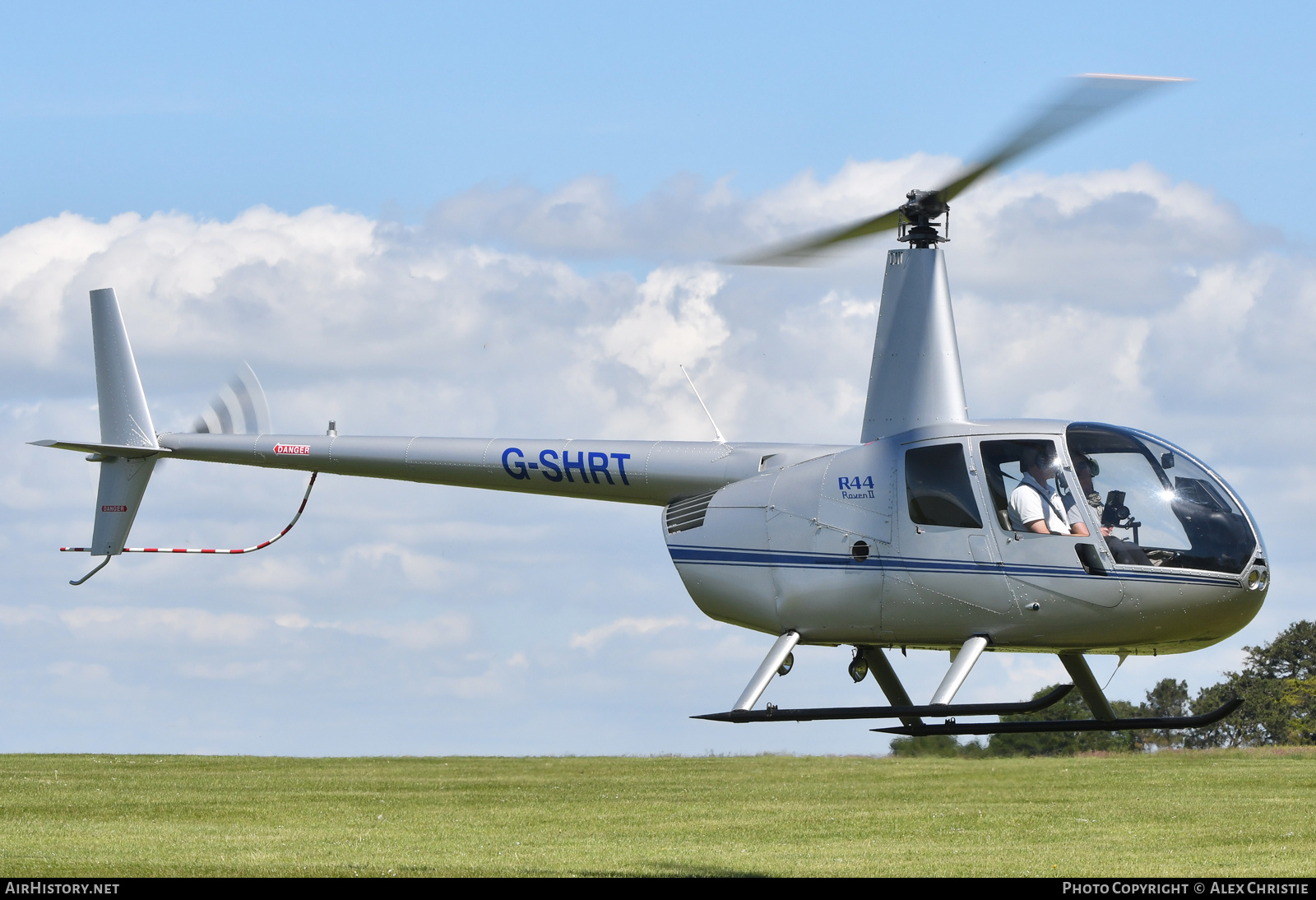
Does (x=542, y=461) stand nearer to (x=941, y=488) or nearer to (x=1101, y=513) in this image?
(x=941, y=488)

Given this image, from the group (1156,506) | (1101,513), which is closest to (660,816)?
(1101,513)

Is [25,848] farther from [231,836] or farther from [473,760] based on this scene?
[473,760]

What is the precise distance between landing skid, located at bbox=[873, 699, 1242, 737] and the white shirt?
1450 millimetres

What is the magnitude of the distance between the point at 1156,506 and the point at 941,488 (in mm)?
1570

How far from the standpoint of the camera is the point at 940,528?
34.1 feet

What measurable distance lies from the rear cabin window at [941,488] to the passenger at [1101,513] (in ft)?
2.60

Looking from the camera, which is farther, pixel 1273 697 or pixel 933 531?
pixel 1273 697

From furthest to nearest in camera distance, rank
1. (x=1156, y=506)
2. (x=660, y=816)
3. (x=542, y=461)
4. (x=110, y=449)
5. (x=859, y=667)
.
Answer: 1. (x=660, y=816)
2. (x=110, y=449)
3. (x=542, y=461)
4. (x=859, y=667)
5. (x=1156, y=506)

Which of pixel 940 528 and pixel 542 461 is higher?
pixel 542 461

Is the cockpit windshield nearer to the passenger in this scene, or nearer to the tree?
the passenger

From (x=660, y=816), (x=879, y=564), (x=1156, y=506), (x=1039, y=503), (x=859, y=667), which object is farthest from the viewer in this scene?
(x=660, y=816)

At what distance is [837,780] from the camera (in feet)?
95.1

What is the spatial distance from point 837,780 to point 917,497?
19747 mm

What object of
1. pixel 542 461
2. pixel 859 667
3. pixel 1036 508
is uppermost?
pixel 542 461
